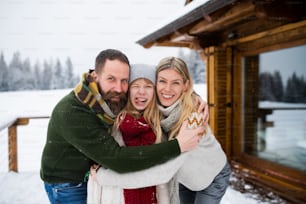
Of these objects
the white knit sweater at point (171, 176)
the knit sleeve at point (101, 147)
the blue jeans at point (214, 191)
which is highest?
the knit sleeve at point (101, 147)

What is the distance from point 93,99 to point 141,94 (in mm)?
412

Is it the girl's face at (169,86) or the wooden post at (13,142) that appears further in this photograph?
the wooden post at (13,142)

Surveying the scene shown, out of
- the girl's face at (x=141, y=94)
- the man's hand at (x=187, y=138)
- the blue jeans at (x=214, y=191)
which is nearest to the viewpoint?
the man's hand at (x=187, y=138)

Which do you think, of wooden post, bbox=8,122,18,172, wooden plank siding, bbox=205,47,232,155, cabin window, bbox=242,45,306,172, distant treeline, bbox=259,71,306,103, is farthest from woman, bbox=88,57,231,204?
wooden post, bbox=8,122,18,172

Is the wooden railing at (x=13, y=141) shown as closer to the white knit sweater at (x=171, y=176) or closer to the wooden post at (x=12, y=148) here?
the wooden post at (x=12, y=148)

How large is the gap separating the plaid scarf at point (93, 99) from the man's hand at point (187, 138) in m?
0.46

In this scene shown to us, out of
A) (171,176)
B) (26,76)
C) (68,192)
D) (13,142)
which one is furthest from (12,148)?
(171,176)

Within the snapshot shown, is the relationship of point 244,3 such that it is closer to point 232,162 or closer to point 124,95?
point 124,95

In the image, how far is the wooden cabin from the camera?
416 centimetres

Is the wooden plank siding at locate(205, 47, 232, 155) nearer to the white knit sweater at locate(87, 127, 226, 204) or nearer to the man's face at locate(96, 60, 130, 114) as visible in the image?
the white knit sweater at locate(87, 127, 226, 204)

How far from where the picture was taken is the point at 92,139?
4.96 ft

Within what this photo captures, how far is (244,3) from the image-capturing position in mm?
3488

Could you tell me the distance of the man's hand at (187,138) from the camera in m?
1.65

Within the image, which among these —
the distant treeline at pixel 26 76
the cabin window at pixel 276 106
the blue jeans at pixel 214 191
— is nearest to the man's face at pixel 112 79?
the blue jeans at pixel 214 191
